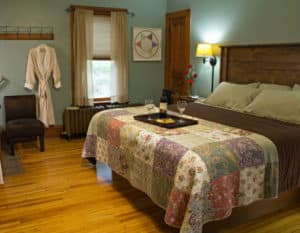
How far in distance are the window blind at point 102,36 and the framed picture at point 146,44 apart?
1.78 ft

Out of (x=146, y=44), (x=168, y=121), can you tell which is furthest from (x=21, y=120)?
(x=146, y=44)

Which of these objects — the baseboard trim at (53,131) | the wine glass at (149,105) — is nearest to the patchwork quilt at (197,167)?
the wine glass at (149,105)

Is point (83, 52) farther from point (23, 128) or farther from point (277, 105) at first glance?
point (277, 105)

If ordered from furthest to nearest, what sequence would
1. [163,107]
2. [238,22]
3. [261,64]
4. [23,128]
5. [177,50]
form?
1. [177,50]
2. [238,22]
3. [23,128]
4. [261,64]
5. [163,107]

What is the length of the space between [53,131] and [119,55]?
5.85 ft

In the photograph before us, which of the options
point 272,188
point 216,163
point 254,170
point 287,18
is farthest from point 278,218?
point 287,18

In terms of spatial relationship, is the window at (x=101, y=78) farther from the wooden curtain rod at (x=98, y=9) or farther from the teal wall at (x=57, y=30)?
the wooden curtain rod at (x=98, y=9)

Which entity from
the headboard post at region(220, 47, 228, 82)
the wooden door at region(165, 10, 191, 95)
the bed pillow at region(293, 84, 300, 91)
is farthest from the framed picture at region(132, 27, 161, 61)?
the bed pillow at region(293, 84, 300, 91)

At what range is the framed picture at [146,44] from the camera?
603 centimetres

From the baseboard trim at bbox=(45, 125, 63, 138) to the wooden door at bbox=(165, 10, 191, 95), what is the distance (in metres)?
2.27

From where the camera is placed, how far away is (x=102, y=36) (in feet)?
18.5

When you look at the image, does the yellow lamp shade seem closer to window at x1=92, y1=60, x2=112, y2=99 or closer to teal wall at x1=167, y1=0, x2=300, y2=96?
teal wall at x1=167, y1=0, x2=300, y2=96

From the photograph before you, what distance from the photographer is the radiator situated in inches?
213

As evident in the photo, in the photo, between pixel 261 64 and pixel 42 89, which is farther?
pixel 42 89
